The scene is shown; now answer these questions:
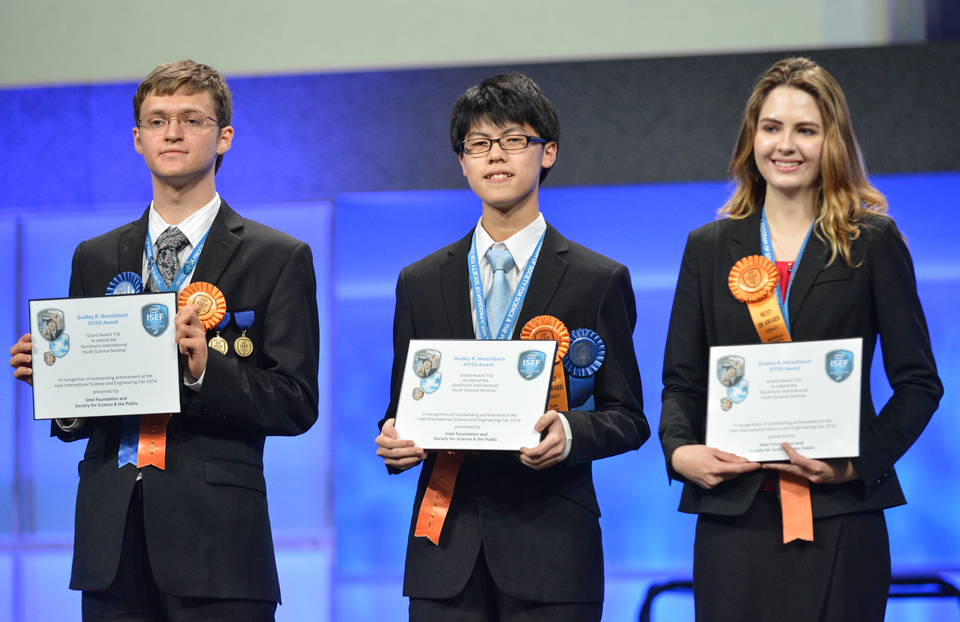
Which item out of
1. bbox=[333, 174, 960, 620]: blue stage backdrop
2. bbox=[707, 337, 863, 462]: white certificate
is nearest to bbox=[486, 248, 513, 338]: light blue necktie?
bbox=[707, 337, 863, 462]: white certificate

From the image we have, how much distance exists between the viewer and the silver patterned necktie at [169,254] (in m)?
2.37

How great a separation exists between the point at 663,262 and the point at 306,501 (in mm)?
1916

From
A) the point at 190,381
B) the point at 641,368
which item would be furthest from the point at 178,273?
the point at 641,368

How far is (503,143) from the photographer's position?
8.02 feet

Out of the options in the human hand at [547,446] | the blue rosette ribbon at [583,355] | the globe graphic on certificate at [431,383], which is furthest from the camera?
the blue rosette ribbon at [583,355]

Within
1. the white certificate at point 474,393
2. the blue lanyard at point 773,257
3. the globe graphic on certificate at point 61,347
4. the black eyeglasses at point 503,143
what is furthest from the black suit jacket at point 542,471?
the globe graphic on certificate at point 61,347

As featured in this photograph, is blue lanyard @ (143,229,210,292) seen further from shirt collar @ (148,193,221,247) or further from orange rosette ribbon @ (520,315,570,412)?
orange rosette ribbon @ (520,315,570,412)

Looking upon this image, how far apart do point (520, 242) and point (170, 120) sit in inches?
38.5

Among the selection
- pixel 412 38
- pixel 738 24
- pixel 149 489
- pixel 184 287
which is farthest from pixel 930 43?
pixel 149 489

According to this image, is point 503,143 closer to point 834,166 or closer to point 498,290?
point 498,290

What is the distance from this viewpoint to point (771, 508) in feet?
6.68

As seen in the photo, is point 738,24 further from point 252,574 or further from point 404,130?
point 252,574

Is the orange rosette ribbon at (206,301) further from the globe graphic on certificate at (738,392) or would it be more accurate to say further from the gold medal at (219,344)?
the globe graphic on certificate at (738,392)

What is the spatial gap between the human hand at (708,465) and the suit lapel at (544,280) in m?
0.48
